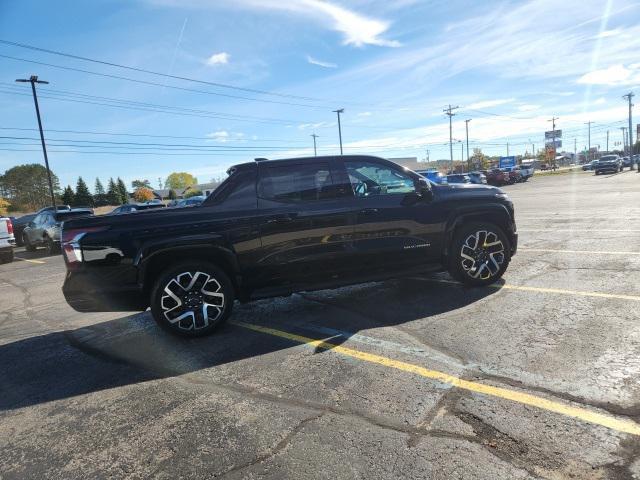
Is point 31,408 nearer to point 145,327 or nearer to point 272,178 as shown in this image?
point 145,327

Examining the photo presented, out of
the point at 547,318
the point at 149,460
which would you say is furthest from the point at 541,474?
the point at 547,318

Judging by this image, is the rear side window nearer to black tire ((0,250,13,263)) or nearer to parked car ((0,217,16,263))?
parked car ((0,217,16,263))

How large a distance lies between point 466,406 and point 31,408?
3.31 meters

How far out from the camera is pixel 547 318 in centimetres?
455

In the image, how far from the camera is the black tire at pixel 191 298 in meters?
4.62

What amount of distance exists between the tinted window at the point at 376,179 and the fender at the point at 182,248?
1.66 metres

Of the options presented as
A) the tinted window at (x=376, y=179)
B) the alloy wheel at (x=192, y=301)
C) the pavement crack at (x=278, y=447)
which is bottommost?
the pavement crack at (x=278, y=447)

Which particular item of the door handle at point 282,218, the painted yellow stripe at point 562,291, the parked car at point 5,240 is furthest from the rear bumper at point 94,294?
the parked car at point 5,240

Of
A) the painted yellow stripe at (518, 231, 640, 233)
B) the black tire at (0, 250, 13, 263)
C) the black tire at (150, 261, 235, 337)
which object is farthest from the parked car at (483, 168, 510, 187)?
the black tire at (150, 261, 235, 337)

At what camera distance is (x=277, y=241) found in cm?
495

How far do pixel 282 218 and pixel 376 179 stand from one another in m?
1.34

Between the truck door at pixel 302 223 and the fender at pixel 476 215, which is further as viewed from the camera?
the fender at pixel 476 215

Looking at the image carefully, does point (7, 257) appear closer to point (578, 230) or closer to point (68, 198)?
point (578, 230)

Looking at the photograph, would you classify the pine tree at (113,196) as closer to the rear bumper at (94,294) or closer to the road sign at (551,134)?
the road sign at (551,134)
